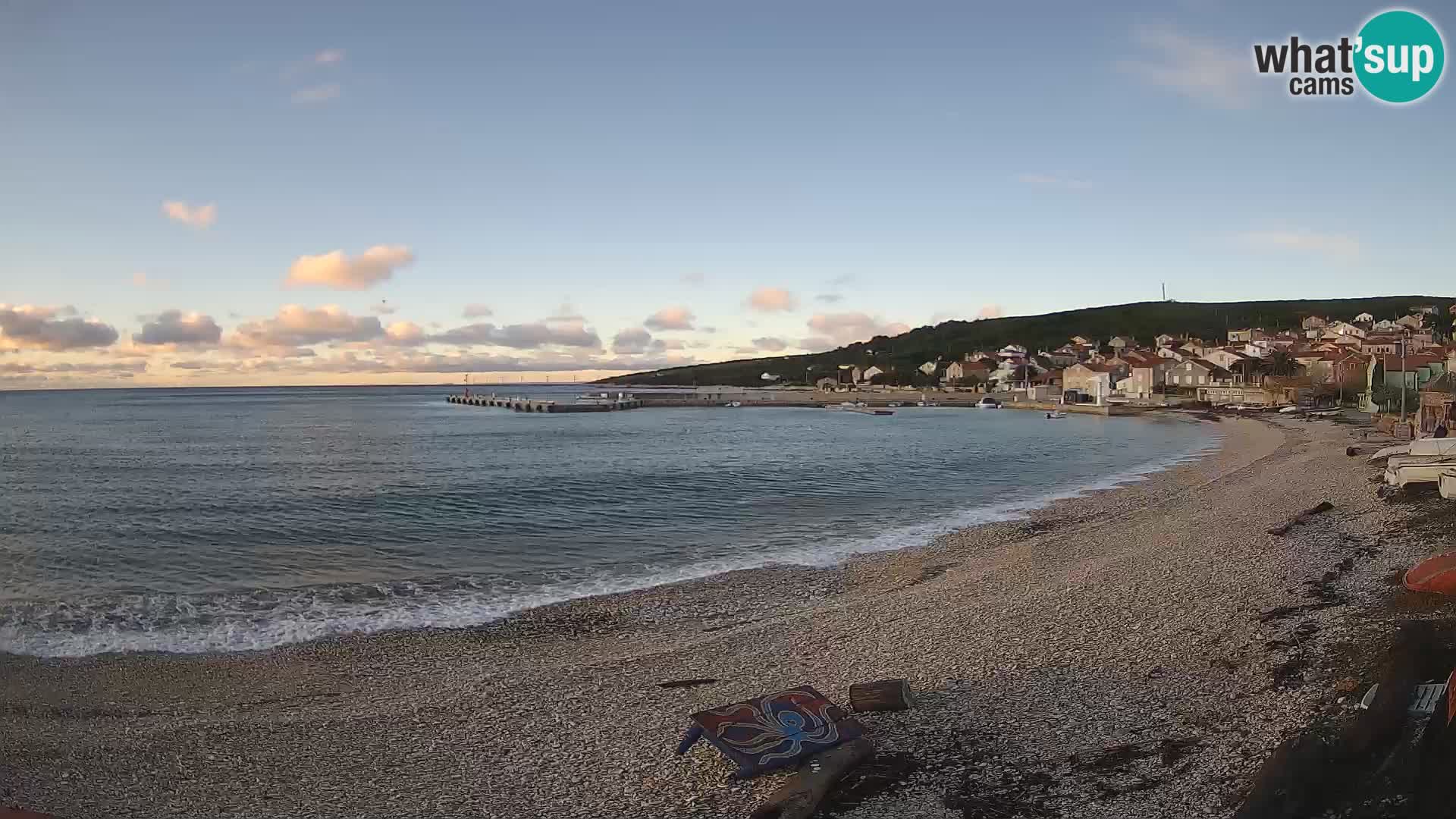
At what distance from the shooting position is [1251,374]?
290 feet

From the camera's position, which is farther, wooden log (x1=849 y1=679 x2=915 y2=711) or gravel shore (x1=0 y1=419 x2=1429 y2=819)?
wooden log (x1=849 y1=679 x2=915 y2=711)

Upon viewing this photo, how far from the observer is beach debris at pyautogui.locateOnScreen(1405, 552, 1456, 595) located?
1091 cm

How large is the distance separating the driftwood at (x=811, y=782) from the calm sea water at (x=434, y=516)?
318 inches

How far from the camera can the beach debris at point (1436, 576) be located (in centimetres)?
1091

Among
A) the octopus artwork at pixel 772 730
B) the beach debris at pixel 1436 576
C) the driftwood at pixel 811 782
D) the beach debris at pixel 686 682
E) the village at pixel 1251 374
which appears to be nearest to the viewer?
the driftwood at pixel 811 782

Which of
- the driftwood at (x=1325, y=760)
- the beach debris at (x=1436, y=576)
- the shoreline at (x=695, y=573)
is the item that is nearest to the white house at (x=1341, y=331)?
the shoreline at (x=695, y=573)

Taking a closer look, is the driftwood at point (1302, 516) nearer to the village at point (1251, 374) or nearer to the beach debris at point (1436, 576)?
the beach debris at point (1436, 576)

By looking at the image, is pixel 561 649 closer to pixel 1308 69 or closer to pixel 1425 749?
pixel 1425 749

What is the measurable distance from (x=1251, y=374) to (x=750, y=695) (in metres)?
94.3

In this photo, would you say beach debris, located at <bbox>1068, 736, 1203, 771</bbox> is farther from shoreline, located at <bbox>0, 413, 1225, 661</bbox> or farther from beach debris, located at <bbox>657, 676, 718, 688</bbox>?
shoreline, located at <bbox>0, 413, 1225, 661</bbox>

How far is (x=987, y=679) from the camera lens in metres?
9.63

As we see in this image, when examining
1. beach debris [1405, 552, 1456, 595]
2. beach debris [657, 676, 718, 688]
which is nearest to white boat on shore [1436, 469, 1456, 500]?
beach debris [1405, 552, 1456, 595]

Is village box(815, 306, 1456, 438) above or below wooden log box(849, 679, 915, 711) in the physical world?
above

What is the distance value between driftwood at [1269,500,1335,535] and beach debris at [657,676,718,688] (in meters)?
13.0
